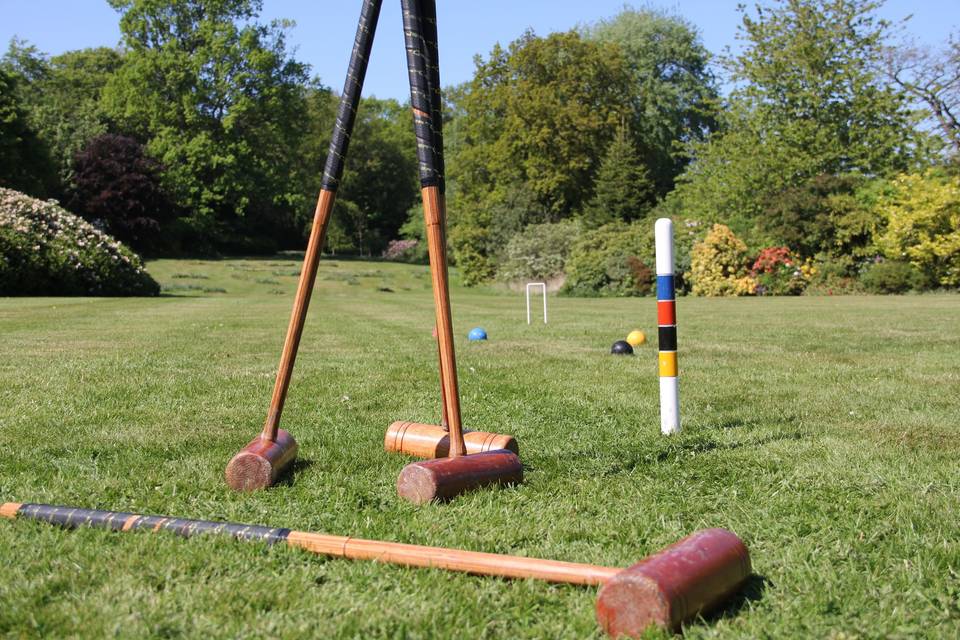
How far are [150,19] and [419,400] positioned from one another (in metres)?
45.1

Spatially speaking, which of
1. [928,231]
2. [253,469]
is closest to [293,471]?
[253,469]

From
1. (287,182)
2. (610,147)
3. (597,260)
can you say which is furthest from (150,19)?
(597,260)

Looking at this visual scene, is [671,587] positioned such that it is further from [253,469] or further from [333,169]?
[333,169]

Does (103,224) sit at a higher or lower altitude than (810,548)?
higher

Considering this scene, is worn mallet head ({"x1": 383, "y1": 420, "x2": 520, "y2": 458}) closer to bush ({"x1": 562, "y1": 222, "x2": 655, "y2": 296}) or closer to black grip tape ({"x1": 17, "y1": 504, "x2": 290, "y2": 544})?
black grip tape ({"x1": 17, "y1": 504, "x2": 290, "y2": 544})

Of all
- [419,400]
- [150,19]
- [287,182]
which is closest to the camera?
[419,400]

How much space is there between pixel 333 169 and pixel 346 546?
5.61ft

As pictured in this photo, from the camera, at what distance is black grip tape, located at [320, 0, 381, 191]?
362cm

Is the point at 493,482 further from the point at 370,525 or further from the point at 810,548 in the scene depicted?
the point at 810,548

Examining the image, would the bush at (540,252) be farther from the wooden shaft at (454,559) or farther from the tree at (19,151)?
the wooden shaft at (454,559)

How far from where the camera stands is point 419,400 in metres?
6.05

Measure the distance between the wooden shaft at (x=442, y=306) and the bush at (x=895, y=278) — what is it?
25.3 meters

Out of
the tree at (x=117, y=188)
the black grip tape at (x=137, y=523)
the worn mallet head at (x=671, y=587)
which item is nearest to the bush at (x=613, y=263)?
the tree at (x=117, y=188)

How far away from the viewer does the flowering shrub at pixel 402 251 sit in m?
53.9
